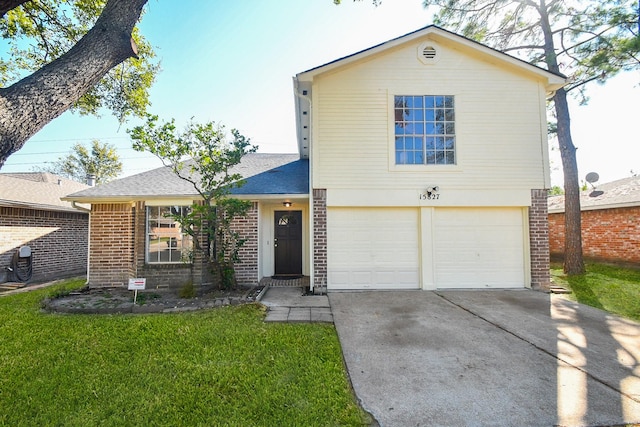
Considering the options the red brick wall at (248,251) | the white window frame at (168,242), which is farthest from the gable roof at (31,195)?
the red brick wall at (248,251)

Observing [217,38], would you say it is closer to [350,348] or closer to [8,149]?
[8,149]

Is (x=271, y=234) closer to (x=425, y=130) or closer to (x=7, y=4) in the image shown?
(x=425, y=130)

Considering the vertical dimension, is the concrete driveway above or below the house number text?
below

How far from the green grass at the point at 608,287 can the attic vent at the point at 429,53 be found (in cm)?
699

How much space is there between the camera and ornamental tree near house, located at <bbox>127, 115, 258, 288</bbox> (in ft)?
20.9

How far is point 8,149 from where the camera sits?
2629 millimetres

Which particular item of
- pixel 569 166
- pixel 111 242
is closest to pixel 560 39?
pixel 569 166

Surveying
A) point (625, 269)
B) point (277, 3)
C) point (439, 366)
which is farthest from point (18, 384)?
point (625, 269)

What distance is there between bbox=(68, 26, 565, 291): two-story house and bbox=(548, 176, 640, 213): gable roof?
245 inches

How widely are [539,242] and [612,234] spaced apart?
694 cm

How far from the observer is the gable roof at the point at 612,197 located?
10.7 meters

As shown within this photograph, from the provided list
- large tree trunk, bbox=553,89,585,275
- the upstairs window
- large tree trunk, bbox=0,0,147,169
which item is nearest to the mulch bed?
large tree trunk, bbox=0,0,147,169

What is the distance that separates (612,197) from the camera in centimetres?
1180

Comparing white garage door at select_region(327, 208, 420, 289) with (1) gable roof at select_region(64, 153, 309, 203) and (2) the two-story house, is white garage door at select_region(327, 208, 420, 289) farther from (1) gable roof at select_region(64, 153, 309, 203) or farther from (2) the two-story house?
(1) gable roof at select_region(64, 153, 309, 203)
